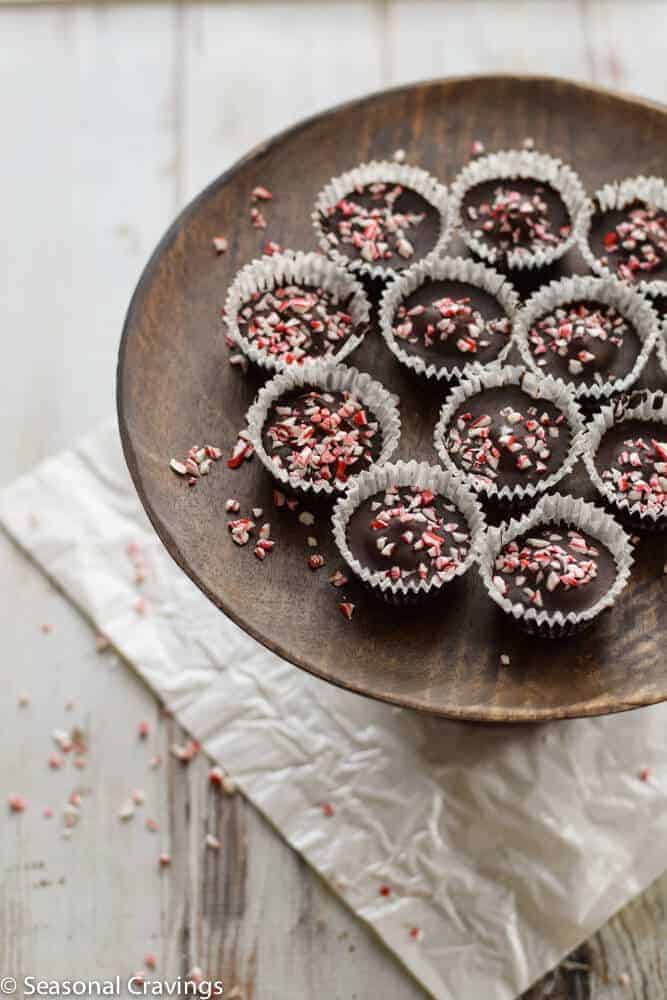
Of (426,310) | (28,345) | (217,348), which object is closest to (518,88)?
(426,310)

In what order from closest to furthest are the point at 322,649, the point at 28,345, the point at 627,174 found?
the point at 322,649
the point at 627,174
the point at 28,345

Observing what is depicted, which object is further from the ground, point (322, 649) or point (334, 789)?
point (322, 649)

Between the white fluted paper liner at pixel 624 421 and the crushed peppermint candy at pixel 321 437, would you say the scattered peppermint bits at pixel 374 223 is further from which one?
the white fluted paper liner at pixel 624 421

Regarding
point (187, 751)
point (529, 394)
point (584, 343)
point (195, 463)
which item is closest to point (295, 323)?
point (195, 463)

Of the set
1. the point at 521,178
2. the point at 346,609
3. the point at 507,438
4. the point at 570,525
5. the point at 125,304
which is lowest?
the point at 125,304

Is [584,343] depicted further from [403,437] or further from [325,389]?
[325,389]

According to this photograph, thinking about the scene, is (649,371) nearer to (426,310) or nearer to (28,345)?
(426,310)

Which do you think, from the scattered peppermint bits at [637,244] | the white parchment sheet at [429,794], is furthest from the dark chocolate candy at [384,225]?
the white parchment sheet at [429,794]
